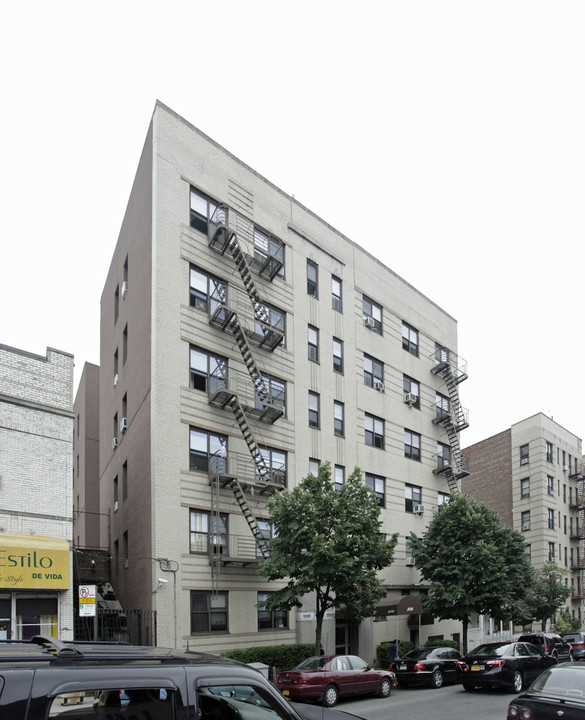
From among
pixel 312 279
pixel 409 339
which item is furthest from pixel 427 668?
pixel 409 339

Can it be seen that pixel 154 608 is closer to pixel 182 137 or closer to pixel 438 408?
pixel 182 137

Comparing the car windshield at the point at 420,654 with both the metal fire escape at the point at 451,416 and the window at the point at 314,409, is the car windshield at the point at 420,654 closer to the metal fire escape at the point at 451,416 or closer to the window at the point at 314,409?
the window at the point at 314,409

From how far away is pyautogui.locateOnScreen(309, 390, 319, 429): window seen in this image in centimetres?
3167

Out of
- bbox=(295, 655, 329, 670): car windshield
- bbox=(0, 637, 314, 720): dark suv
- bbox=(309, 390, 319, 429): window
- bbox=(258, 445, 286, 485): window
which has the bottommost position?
bbox=(295, 655, 329, 670): car windshield

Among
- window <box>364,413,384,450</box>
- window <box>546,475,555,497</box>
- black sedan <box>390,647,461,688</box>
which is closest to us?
black sedan <box>390,647,461,688</box>

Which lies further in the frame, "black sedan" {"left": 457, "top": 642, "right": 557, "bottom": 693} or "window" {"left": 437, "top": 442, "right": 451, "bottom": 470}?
"window" {"left": 437, "top": 442, "right": 451, "bottom": 470}

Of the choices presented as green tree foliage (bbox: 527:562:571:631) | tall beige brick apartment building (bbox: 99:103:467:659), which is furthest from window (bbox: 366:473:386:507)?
green tree foliage (bbox: 527:562:571:631)

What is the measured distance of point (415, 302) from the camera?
4138 cm

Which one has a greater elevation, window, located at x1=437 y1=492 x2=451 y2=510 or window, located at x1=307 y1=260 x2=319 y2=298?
window, located at x1=307 y1=260 x2=319 y2=298

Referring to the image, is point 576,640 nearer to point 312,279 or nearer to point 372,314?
point 372,314

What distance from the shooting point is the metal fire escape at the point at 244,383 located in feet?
84.7

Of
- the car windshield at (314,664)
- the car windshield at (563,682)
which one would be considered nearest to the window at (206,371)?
the car windshield at (314,664)

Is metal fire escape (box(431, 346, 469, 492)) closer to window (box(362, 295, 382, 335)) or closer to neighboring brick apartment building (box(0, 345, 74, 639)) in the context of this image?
window (box(362, 295, 382, 335))

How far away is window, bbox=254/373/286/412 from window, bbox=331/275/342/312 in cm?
604
